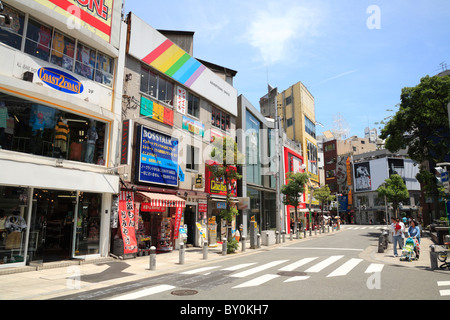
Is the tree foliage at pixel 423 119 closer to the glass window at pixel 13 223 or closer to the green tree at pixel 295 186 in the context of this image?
the green tree at pixel 295 186

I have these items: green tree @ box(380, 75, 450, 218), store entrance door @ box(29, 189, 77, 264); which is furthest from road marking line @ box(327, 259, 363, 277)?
green tree @ box(380, 75, 450, 218)

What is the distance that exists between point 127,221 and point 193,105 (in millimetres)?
10344

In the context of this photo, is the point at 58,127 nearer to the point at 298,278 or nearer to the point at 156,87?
the point at 156,87

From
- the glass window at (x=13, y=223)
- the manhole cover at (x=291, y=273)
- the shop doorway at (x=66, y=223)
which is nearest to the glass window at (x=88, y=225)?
the shop doorway at (x=66, y=223)

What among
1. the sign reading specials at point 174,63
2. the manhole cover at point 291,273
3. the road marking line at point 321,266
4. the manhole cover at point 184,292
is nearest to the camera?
the manhole cover at point 184,292

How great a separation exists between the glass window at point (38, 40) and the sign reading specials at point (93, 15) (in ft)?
2.77

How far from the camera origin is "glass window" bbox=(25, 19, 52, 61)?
12.2 meters

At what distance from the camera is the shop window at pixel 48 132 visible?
453 inches

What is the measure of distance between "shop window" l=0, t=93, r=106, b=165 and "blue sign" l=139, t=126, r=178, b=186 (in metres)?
2.37

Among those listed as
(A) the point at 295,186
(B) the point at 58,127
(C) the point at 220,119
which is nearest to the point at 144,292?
(B) the point at 58,127

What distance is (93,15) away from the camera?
14664 mm

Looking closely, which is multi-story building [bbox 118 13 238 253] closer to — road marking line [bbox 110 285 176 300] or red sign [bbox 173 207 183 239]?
red sign [bbox 173 207 183 239]

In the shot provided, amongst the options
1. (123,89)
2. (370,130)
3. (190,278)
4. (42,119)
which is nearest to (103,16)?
(123,89)
